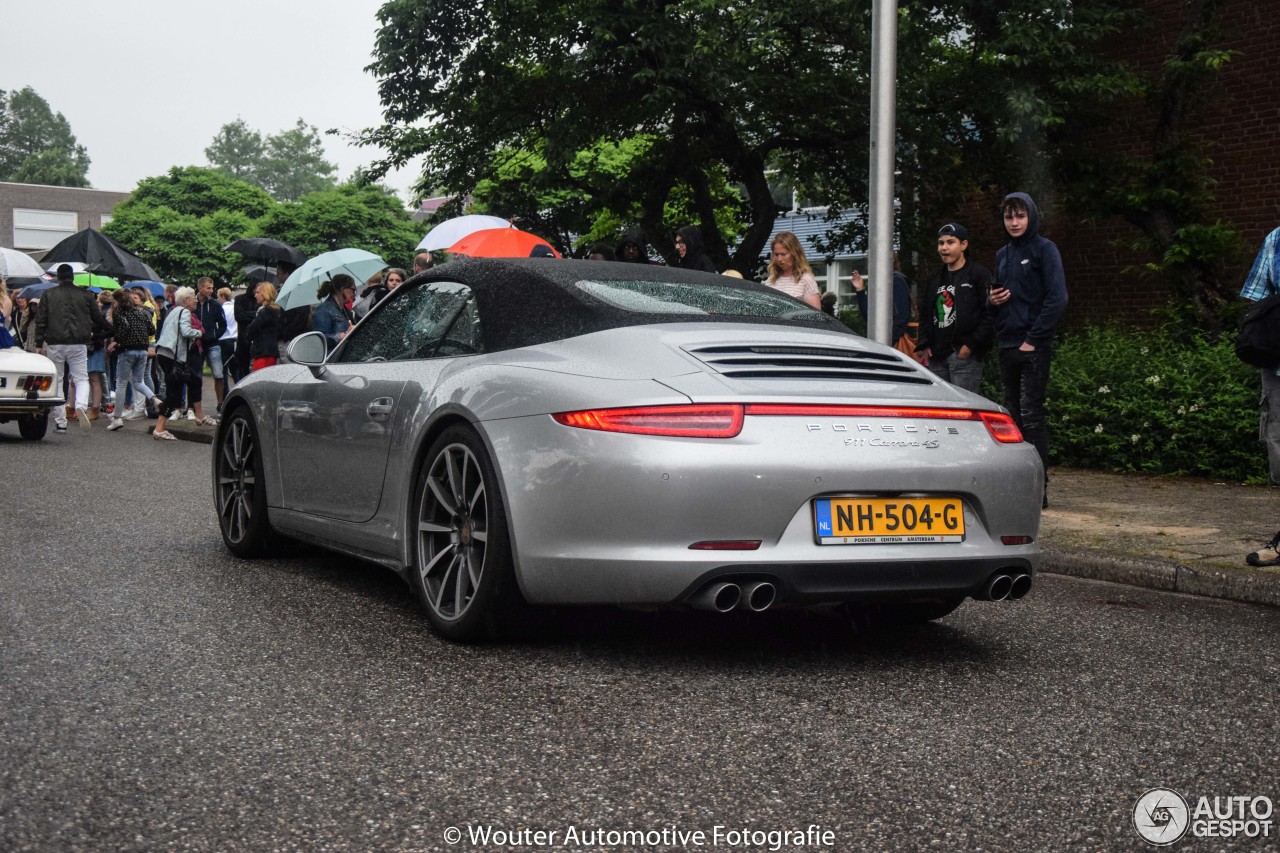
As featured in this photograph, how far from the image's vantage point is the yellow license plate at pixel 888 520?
4.39 m

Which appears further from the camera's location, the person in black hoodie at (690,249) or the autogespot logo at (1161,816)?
the person in black hoodie at (690,249)

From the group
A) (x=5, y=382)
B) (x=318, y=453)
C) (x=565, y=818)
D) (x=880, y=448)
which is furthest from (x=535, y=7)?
(x=565, y=818)

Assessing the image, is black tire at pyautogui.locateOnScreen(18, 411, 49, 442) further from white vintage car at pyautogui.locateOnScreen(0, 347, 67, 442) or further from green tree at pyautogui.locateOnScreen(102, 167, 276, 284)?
green tree at pyautogui.locateOnScreen(102, 167, 276, 284)

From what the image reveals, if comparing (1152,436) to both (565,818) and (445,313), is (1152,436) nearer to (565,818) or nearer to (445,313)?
(445,313)

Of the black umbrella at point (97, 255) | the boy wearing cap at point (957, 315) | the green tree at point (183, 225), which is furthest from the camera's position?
the green tree at point (183, 225)

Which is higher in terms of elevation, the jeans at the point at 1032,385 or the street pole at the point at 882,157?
the street pole at the point at 882,157

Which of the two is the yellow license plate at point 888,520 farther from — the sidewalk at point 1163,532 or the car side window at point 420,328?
the sidewalk at point 1163,532

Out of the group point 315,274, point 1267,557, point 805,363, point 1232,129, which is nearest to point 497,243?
point 315,274

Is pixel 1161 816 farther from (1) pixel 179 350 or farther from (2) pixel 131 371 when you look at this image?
(2) pixel 131 371

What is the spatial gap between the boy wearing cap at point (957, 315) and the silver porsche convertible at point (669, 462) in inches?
133

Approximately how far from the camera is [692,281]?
5664mm

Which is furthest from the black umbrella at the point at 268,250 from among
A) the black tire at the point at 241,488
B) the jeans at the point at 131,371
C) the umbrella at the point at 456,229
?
the black tire at the point at 241,488

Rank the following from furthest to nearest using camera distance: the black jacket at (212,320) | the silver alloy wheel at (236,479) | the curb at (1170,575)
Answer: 1. the black jacket at (212,320)
2. the silver alloy wheel at (236,479)
3. the curb at (1170,575)

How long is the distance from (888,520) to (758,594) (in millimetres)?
486
